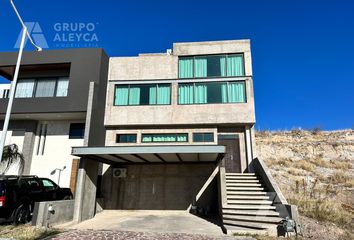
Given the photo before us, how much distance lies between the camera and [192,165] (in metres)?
14.7

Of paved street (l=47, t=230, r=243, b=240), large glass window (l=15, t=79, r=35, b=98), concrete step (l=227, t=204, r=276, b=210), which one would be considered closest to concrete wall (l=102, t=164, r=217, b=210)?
concrete step (l=227, t=204, r=276, b=210)

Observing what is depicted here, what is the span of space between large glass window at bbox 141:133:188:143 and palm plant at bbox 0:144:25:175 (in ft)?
25.3

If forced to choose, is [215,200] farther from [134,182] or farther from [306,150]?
[306,150]

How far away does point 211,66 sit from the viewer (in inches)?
638

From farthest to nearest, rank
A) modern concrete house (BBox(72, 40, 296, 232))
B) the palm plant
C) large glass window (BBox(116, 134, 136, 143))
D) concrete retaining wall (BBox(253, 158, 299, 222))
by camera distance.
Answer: large glass window (BBox(116, 134, 136, 143))
the palm plant
modern concrete house (BBox(72, 40, 296, 232))
concrete retaining wall (BBox(253, 158, 299, 222))

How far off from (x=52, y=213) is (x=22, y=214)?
1143 millimetres

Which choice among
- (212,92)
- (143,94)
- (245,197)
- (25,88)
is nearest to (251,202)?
(245,197)

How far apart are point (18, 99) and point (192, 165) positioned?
37.5 ft

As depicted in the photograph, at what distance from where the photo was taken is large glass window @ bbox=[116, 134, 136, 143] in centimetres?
1560

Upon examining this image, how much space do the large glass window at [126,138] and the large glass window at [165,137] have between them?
57 centimetres

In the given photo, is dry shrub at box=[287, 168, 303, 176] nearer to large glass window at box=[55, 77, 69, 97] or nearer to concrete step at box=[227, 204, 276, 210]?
concrete step at box=[227, 204, 276, 210]

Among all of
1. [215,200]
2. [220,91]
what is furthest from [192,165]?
[220,91]

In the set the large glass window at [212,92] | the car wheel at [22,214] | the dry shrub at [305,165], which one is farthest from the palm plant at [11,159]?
the dry shrub at [305,165]

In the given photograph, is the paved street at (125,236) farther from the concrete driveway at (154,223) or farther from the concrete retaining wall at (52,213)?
the concrete retaining wall at (52,213)
